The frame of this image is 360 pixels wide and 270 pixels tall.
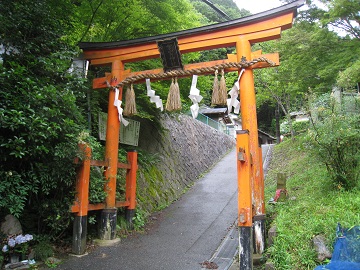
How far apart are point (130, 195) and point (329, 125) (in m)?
5.04

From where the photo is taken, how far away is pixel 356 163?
20.5 ft

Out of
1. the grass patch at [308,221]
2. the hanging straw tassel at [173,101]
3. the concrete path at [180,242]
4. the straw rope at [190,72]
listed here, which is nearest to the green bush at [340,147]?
the grass patch at [308,221]

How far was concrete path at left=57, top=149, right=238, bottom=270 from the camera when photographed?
5490 millimetres

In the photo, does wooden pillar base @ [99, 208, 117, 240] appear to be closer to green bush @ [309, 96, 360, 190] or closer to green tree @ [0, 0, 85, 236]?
green tree @ [0, 0, 85, 236]

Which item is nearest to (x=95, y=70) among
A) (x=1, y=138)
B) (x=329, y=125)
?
(x=1, y=138)

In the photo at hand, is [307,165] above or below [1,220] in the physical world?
above

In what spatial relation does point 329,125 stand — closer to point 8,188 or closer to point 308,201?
point 308,201

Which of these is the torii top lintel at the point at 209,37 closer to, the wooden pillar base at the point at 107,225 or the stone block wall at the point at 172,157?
the wooden pillar base at the point at 107,225

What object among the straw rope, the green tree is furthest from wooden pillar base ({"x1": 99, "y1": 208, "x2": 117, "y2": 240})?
the straw rope

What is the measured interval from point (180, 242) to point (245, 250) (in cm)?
236

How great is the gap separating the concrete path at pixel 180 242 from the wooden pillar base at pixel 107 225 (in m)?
0.32

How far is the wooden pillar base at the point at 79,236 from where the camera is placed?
579 centimetres

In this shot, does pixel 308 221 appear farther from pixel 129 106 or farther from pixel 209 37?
pixel 129 106

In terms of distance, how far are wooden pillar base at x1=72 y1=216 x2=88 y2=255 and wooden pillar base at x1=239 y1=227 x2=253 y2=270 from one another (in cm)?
315
